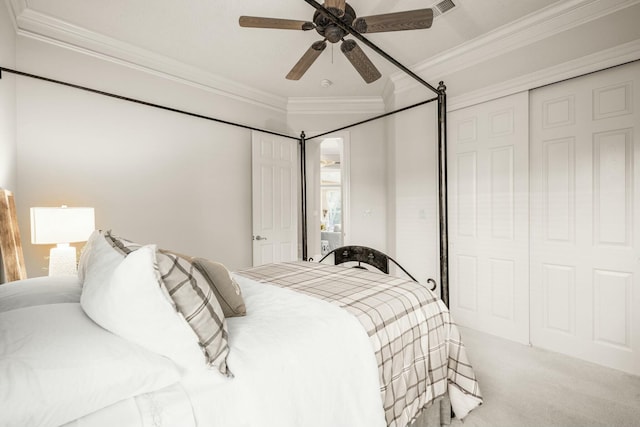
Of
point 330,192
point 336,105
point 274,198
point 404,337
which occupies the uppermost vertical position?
point 336,105

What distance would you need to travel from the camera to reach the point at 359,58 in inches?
82.0

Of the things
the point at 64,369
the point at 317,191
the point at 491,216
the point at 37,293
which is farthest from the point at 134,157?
the point at 491,216

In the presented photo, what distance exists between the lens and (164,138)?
3029mm

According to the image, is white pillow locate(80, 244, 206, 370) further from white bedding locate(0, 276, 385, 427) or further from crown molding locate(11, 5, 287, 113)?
crown molding locate(11, 5, 287, 113)

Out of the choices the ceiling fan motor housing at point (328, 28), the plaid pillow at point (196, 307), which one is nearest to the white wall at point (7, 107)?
the plaid pillow at point (196, 307)

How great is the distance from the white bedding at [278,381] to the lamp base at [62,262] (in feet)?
3.36

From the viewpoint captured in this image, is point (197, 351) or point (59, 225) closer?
point (197, 351)

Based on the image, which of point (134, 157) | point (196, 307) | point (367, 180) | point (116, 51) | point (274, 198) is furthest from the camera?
point (367, 180)

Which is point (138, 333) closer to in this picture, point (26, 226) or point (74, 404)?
point (74, 404)

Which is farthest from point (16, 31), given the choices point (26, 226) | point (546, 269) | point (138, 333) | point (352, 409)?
point (546, 269)

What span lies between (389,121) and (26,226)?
3.78 meters

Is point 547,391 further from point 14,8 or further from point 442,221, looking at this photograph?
point 14,8

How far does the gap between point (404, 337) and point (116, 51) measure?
11.2 ft

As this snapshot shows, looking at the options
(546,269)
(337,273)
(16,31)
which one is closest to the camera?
(337,273)
